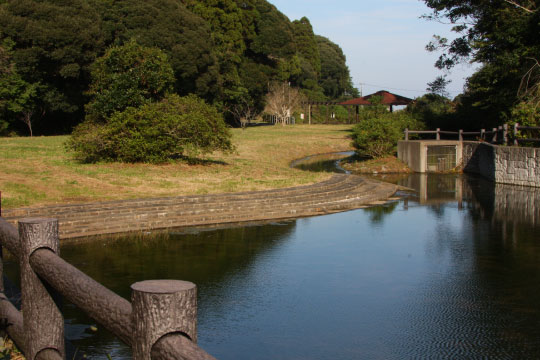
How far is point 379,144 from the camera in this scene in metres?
30.0

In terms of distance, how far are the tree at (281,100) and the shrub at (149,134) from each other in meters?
38.4

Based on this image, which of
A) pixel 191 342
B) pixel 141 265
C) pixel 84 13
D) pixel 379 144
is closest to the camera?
pixel 191 342

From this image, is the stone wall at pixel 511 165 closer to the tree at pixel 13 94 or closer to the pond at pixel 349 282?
the pond at pixel 349 282

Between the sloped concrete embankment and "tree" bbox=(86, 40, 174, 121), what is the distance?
25.3ft

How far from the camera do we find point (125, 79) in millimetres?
20938

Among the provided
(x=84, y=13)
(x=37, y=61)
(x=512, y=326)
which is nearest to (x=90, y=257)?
(x=512, y=326)

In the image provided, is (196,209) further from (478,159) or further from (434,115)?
(434,115)

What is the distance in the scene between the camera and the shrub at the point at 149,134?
20.3 m

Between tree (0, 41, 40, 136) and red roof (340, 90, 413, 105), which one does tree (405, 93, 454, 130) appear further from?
tree (0, 41, 40, 136)

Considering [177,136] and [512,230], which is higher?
[177,136]

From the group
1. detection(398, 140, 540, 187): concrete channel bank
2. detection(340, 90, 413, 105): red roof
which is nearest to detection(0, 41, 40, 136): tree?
detection(398, 140, 540, 187): concrete channel bank

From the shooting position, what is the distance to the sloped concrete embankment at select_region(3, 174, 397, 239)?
12.8 metres

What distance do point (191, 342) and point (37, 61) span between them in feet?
117

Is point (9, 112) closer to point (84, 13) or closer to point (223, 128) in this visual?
point (84, 13)
